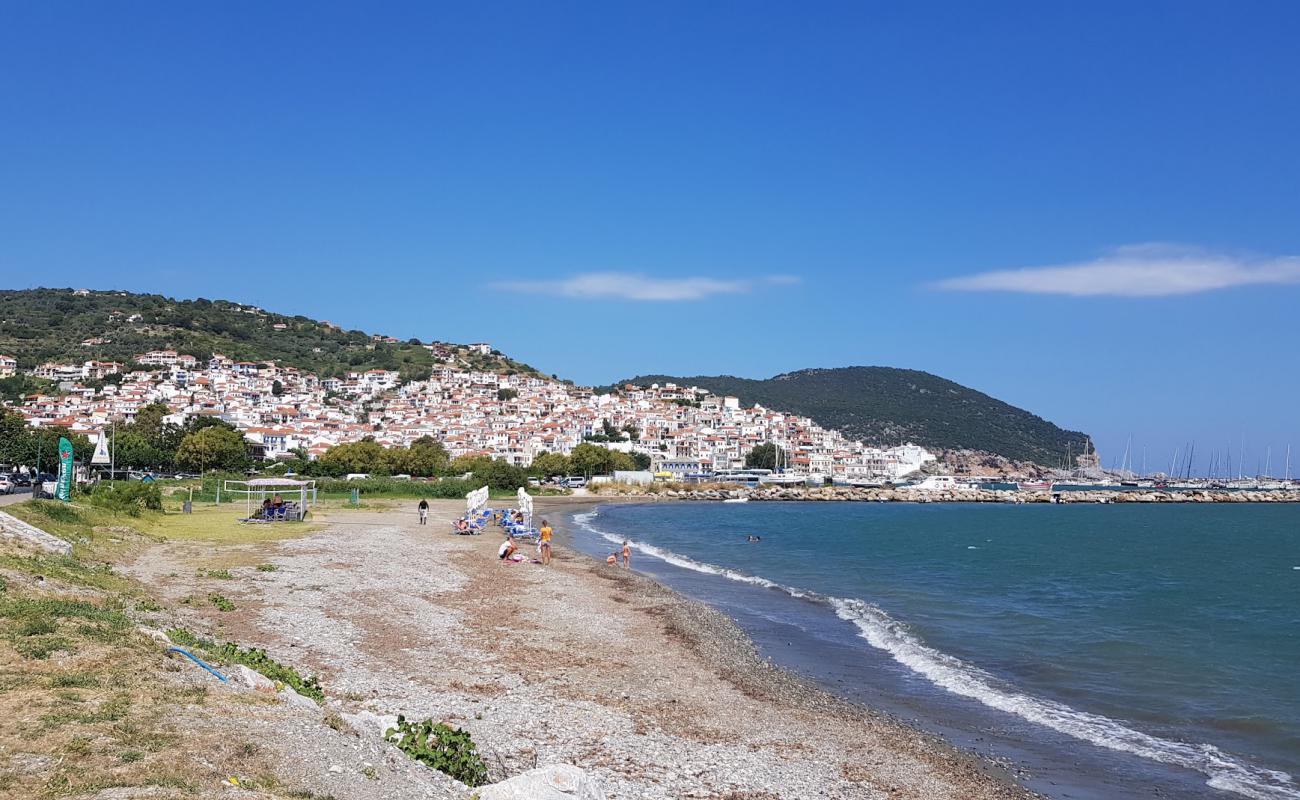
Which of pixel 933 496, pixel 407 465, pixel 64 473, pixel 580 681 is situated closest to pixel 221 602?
pixel 580 681

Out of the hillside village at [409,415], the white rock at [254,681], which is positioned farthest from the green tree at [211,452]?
the white rock at [254,681]

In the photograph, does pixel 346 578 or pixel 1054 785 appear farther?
pixel 346 578

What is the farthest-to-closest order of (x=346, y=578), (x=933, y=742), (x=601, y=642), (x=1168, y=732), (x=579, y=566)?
(x=579, y=566)
(x=346, y=578)
(x=601, y=642)
(x=1168, y=732)
(x=933, y=742)

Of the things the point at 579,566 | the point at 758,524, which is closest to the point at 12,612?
the point at 579,566

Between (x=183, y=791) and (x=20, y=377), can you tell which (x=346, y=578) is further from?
(x=20, y=377)

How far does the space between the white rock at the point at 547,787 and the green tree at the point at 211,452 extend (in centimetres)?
8204

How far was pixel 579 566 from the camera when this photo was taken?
3011cm

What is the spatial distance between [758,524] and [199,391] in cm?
10809

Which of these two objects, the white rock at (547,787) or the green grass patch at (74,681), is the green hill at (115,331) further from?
the white rock at (547,787)

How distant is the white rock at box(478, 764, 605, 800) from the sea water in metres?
6.28

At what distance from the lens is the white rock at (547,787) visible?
672 cm

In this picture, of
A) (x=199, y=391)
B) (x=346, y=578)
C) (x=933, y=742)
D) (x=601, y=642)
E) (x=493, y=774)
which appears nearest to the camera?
(x=493, y=774)

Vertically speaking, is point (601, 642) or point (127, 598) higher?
point (127, 598)

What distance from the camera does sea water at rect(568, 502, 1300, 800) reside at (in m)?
12.4
